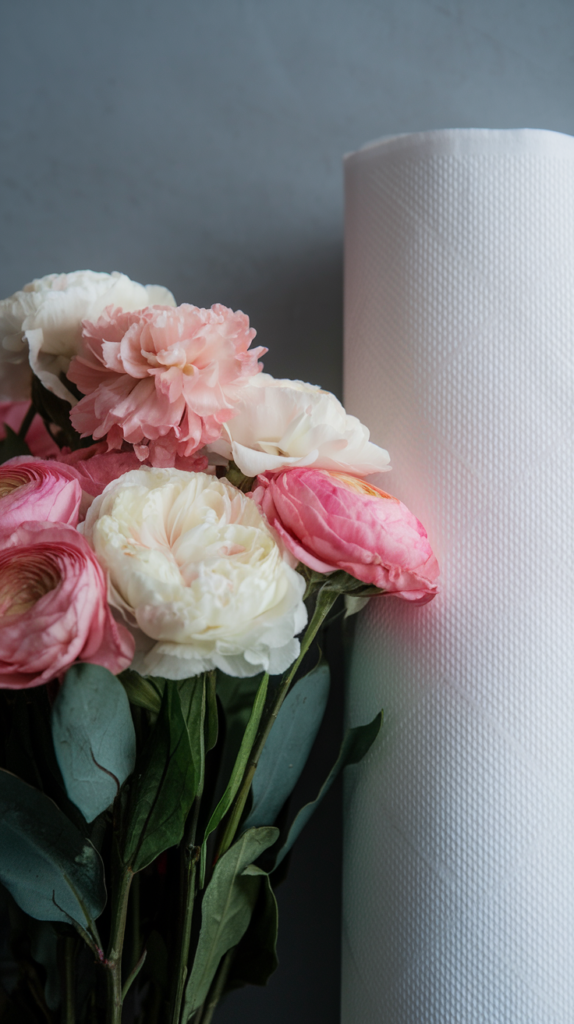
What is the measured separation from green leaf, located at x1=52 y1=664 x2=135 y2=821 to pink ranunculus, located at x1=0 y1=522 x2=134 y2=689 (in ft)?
0.05

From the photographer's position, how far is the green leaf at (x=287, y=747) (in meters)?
0.47

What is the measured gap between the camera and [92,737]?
1.18 ft

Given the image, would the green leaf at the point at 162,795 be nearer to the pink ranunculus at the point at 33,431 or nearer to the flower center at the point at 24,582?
the flower center at the point at 24,582

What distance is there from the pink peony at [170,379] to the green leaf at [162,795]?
5.9 inches

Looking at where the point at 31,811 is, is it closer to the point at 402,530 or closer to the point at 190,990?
the point at 190,990

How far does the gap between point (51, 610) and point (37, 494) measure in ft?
0.26

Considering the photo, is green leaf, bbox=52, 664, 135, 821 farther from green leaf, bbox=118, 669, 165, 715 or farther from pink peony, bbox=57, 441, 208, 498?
pink peony, bbox=57, 441, 208, 498

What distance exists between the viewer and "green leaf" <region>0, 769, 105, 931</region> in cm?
38

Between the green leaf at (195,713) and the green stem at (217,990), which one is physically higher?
the green leaf at (195,713)

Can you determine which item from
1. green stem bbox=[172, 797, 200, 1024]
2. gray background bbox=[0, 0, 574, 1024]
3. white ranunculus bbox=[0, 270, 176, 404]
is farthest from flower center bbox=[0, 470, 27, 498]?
gray background bbox=[0, 0, 574, 1024]

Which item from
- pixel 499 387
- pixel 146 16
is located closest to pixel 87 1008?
pixel 499 387

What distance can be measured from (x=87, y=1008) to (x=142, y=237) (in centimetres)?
66

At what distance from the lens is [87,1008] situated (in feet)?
1.55

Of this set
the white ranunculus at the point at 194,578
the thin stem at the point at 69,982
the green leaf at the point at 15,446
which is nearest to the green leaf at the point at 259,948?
the thin stem at the point at 69,982
